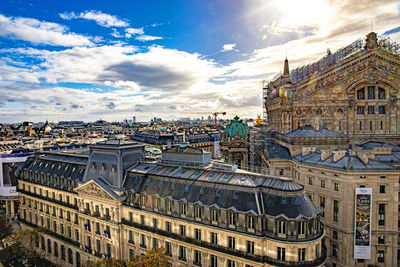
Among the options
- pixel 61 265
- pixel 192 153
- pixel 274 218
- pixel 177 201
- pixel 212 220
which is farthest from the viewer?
pixel 61 265

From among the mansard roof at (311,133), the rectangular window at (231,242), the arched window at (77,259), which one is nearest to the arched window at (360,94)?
the mansard roof at (311,133)

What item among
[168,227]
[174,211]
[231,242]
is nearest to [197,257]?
[231,242]

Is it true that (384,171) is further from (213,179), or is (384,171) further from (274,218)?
(213,179)

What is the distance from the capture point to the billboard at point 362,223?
1750 inches

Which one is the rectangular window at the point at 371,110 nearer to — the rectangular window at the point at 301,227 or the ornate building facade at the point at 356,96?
the ornate building facade at the point at 356,96

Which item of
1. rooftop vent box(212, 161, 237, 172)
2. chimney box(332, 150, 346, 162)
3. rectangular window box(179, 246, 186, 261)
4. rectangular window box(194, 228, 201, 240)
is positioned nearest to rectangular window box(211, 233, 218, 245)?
rectangular window box(194, 228, 201, 240)

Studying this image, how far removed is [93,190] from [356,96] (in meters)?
63.6

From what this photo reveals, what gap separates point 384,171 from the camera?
44.4 m

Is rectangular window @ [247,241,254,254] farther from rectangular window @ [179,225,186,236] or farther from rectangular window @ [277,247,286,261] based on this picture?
rectangular window @ [179,225,186,236]

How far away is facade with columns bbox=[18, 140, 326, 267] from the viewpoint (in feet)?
114

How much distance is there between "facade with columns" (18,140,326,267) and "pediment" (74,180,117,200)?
0.20 m

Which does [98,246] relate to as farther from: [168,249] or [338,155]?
[338,155]

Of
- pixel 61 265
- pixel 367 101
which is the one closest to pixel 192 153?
pixel 61 265

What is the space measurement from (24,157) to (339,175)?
8645 centimetres
